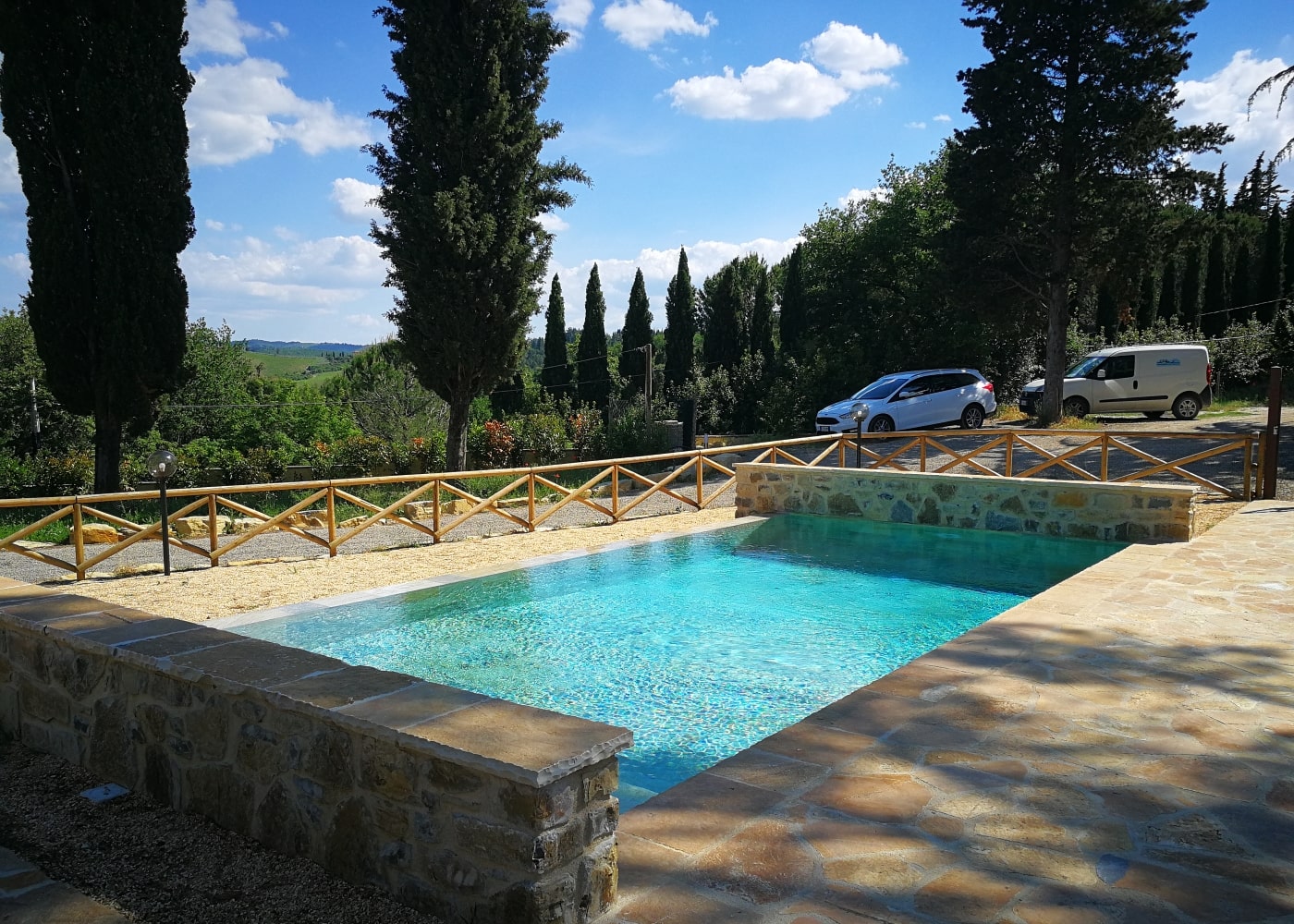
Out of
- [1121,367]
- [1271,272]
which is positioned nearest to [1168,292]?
[1271,272]

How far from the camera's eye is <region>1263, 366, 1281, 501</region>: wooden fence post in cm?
1077

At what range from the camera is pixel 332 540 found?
962 cm

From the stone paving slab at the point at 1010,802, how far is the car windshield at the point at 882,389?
14396 mm

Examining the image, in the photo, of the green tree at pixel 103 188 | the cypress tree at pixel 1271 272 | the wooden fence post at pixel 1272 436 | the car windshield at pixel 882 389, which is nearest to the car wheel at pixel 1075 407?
the car windshield at pixel 882 389

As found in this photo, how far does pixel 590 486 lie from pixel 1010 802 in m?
8.68

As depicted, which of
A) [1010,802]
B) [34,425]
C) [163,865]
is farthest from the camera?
[34,425]

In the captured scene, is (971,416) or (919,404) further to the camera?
(971,416)

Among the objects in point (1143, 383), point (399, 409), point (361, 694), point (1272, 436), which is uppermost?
point (1143, 383)

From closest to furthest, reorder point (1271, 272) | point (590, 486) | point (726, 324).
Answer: point (590, 486) → point (1271, 272) → point (726, 324)

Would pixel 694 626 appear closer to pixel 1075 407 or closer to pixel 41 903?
pixel 41 903

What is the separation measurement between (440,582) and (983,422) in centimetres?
1586

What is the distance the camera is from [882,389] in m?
19.5

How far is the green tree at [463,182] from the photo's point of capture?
16781 millimetres

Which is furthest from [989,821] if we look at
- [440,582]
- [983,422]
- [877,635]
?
[983,422]
